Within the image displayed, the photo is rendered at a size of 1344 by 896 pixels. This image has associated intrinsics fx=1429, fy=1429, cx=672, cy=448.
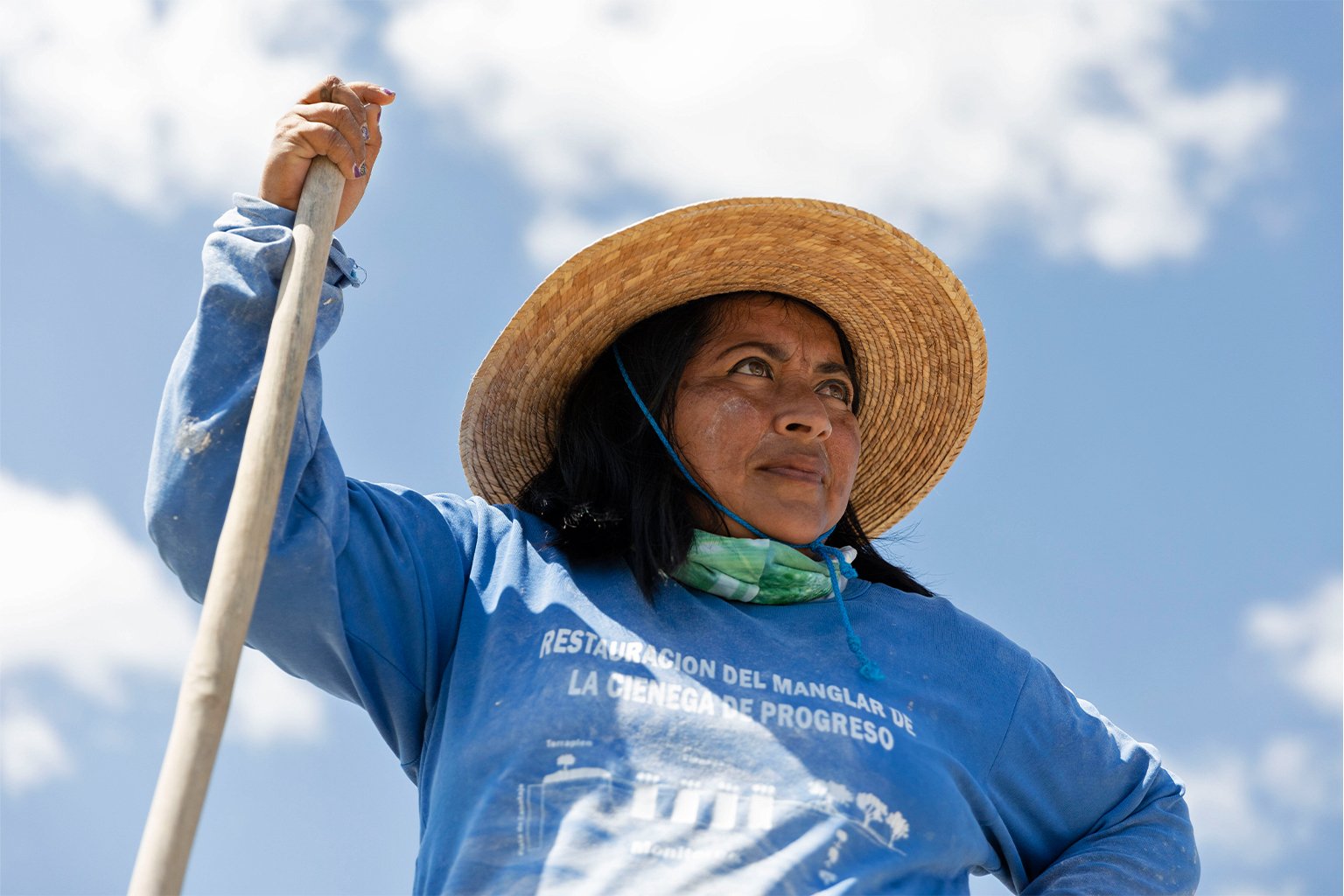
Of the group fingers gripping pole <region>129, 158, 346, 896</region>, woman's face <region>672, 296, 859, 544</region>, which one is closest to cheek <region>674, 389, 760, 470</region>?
woman's face <region>672, 296, 859, 544</region>

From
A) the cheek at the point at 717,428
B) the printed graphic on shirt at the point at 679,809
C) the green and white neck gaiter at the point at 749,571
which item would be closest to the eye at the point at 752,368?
the cheek at the point at 717,428

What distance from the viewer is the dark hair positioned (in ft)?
9.98

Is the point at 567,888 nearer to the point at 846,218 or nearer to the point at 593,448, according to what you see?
the point at 593,448

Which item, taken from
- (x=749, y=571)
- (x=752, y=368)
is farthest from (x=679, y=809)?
(x=752, y=368)

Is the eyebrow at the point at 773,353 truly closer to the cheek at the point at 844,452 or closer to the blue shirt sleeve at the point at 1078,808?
the cheek at the point at 844,452

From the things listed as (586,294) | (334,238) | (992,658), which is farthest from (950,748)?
(334,238)

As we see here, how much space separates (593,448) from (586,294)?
0.37 metres

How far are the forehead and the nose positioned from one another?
0.27 meters

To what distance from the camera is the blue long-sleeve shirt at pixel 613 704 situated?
8.00 ft

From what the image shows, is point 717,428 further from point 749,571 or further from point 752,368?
point 749,571

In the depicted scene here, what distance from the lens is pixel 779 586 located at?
3018 millimetres

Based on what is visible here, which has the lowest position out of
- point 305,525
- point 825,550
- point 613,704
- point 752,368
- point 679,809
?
point 679,809

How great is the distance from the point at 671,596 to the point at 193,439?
39.5 inches

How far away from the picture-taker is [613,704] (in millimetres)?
2586
